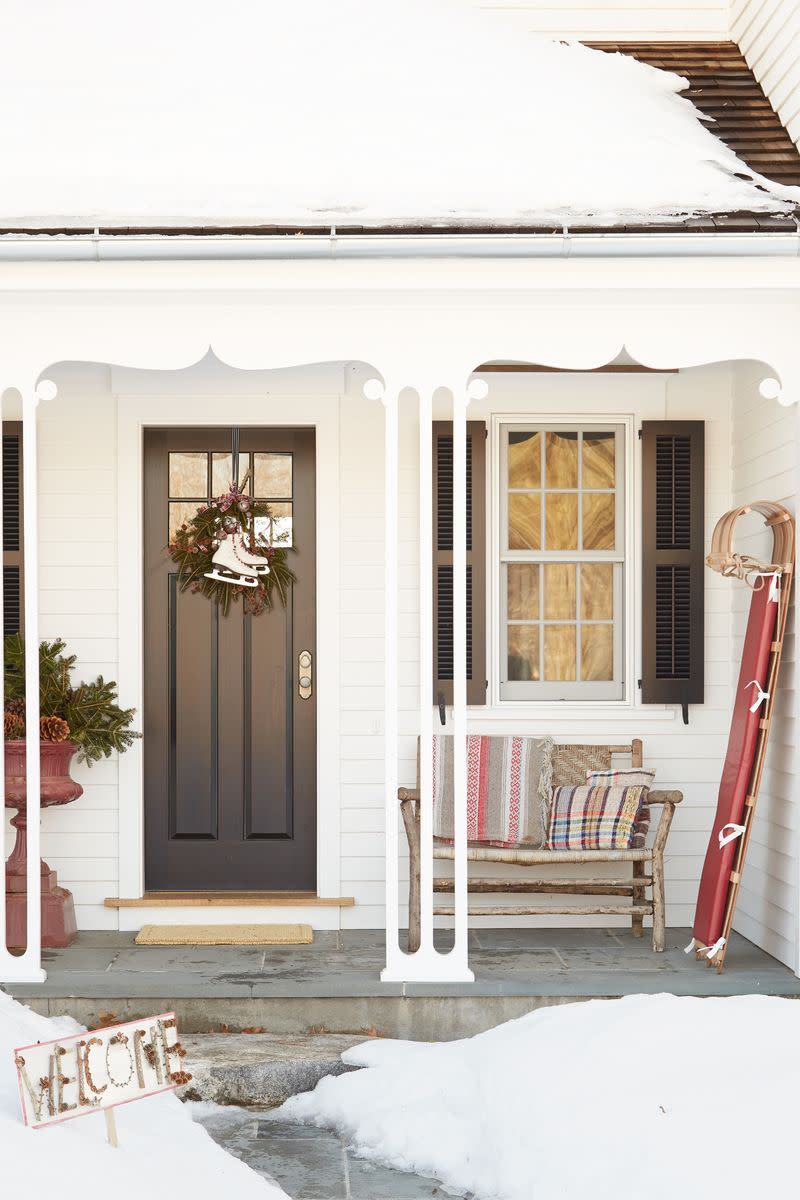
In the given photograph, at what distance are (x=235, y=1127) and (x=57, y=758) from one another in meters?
2.15

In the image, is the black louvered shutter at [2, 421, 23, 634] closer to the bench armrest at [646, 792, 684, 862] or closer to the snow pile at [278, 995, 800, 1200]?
the snow pile at [278, 995, 800, 1200]

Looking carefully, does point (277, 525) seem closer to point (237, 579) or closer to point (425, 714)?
point (237, 579)

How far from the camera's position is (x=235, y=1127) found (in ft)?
14.1

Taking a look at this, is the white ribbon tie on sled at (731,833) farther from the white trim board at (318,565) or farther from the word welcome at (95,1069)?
the word welcome at (95,1069)

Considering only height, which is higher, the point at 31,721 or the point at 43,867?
the point at 31,721

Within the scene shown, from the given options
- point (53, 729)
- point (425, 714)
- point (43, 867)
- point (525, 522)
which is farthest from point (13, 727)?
point (525, 522)

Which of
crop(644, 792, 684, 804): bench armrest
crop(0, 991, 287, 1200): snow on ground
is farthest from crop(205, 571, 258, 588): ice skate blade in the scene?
crop(0, 991, 287, 1200): snow on ground

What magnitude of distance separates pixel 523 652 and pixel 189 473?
73.6 inches

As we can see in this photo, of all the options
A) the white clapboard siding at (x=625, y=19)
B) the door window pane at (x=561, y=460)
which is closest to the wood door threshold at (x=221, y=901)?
the door window pane at (x=561, y=460)

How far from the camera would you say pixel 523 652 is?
6547 mm

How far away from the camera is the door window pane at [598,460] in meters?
6.55

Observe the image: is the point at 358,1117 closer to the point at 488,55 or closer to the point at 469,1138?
the point at 469,1138

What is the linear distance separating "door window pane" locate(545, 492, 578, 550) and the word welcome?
3.59 m

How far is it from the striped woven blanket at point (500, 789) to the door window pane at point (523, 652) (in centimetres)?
43
